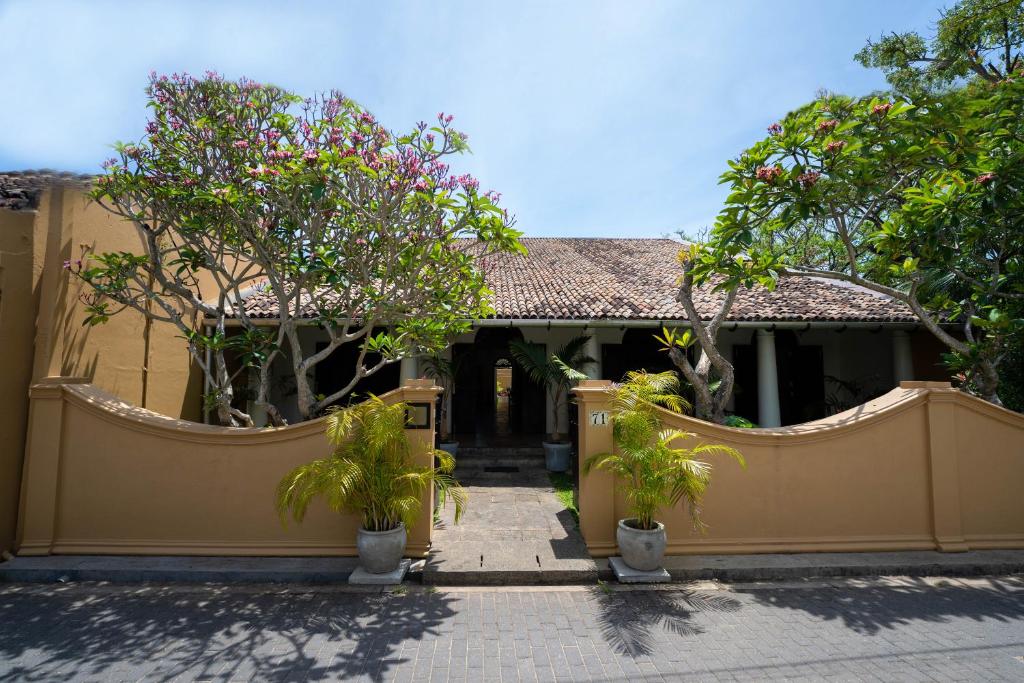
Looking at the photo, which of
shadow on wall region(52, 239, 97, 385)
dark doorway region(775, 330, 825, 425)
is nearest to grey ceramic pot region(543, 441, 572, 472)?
dark doorway region(775, 330, 825, 425)

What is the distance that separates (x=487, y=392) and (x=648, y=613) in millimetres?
8580

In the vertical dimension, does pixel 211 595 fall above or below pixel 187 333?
below

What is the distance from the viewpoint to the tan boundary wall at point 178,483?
515 cm

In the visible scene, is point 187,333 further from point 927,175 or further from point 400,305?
point 927,175

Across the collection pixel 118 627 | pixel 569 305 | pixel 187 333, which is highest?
pixel 569 305

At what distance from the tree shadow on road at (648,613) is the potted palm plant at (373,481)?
5.44ft

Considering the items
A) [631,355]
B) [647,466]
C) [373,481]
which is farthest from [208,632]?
[631,355]

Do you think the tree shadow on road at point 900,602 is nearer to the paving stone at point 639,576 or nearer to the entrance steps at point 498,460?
the paving stone at point 639,576

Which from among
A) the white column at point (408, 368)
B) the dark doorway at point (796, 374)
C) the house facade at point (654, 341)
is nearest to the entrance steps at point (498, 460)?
the house facade at point (654, 341)

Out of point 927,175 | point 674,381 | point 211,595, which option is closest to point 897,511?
point 674,381

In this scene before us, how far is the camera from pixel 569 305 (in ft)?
31.8

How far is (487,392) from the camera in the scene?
1248 centimetres

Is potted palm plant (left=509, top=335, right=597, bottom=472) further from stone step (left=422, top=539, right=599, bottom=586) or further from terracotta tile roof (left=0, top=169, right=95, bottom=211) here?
terracotta tile roof (left=0, top=169, right=95, bottom=211)

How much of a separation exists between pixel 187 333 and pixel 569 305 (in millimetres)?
6340
